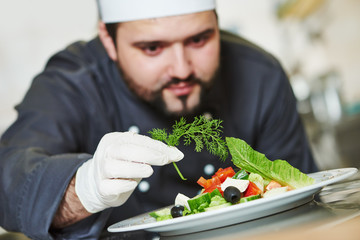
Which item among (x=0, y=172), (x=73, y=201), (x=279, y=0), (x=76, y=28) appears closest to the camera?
(x=73, y=201)

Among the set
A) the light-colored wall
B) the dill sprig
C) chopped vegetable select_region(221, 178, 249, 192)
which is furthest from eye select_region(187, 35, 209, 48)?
the light-colored wall

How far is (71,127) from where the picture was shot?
57.0 inches

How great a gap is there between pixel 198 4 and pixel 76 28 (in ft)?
8.60

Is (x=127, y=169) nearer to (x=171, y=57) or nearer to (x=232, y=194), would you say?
(x=232, y=194)

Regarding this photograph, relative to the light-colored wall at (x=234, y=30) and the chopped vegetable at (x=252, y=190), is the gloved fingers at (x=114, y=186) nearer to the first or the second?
the chopped vegetable at (x=252, y=190)

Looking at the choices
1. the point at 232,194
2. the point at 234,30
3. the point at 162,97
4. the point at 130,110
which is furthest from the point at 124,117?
the point at 234,30

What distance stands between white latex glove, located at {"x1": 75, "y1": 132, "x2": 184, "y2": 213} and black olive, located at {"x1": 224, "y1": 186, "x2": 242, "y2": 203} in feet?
0.34

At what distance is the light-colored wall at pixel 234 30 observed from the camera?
366 cm

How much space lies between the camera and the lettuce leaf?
821 millimetres

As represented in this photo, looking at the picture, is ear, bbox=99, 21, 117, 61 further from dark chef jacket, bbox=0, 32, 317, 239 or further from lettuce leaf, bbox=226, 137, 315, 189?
lettuce leaf, bbox=226, 137, 315, 189

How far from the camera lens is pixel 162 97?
141 cm

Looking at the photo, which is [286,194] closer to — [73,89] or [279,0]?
[73,89]

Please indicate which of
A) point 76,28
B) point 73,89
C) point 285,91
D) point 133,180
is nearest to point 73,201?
point 133,180

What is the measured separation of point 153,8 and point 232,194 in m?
0.69
